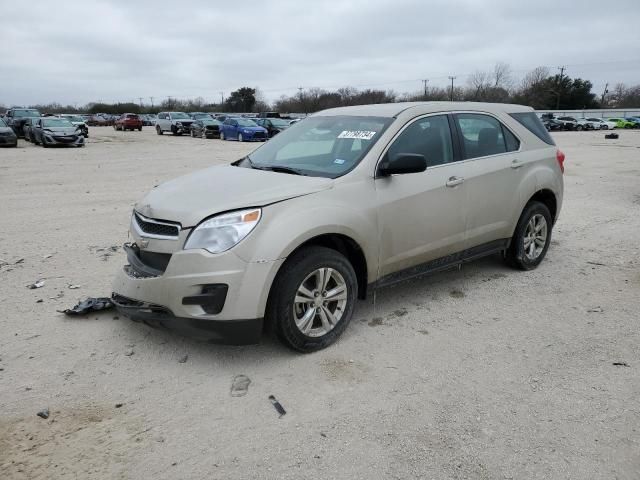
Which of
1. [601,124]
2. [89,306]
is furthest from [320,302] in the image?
[601,124]

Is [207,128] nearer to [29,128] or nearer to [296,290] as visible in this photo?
[29,128]

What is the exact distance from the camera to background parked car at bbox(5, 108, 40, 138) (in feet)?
97.9

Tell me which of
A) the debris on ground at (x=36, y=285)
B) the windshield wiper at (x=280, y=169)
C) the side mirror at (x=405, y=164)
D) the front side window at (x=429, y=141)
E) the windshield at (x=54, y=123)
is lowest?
the debris on ground at (x=36, y=285)

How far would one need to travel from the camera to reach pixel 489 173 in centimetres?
489

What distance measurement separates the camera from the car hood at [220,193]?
345 cm

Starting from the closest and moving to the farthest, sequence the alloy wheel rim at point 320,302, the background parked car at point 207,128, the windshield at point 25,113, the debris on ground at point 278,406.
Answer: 1. the debris on ground at point 278,406
2. the alloy wheel rim at point 320,302
3. the windshield at point 25,113
4. the background parked car at point 207,128

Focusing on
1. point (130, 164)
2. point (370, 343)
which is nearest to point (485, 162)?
point (370, 343)

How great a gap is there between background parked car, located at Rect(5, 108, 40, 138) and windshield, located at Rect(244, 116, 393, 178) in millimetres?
30074

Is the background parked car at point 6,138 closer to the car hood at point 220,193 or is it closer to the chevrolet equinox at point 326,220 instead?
the chevrolet equinox at point 326,220

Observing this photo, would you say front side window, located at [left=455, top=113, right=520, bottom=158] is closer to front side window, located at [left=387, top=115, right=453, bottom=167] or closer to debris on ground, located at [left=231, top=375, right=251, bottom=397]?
front side window, located at [left=387, top=115, right=453, bottom=167]

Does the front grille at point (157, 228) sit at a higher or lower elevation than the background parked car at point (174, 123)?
lower

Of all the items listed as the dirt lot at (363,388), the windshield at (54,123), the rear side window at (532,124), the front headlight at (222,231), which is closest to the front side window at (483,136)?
the rear side window at (532,124)

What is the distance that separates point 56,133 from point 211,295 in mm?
23754

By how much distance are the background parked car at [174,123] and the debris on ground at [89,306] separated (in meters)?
36.0
